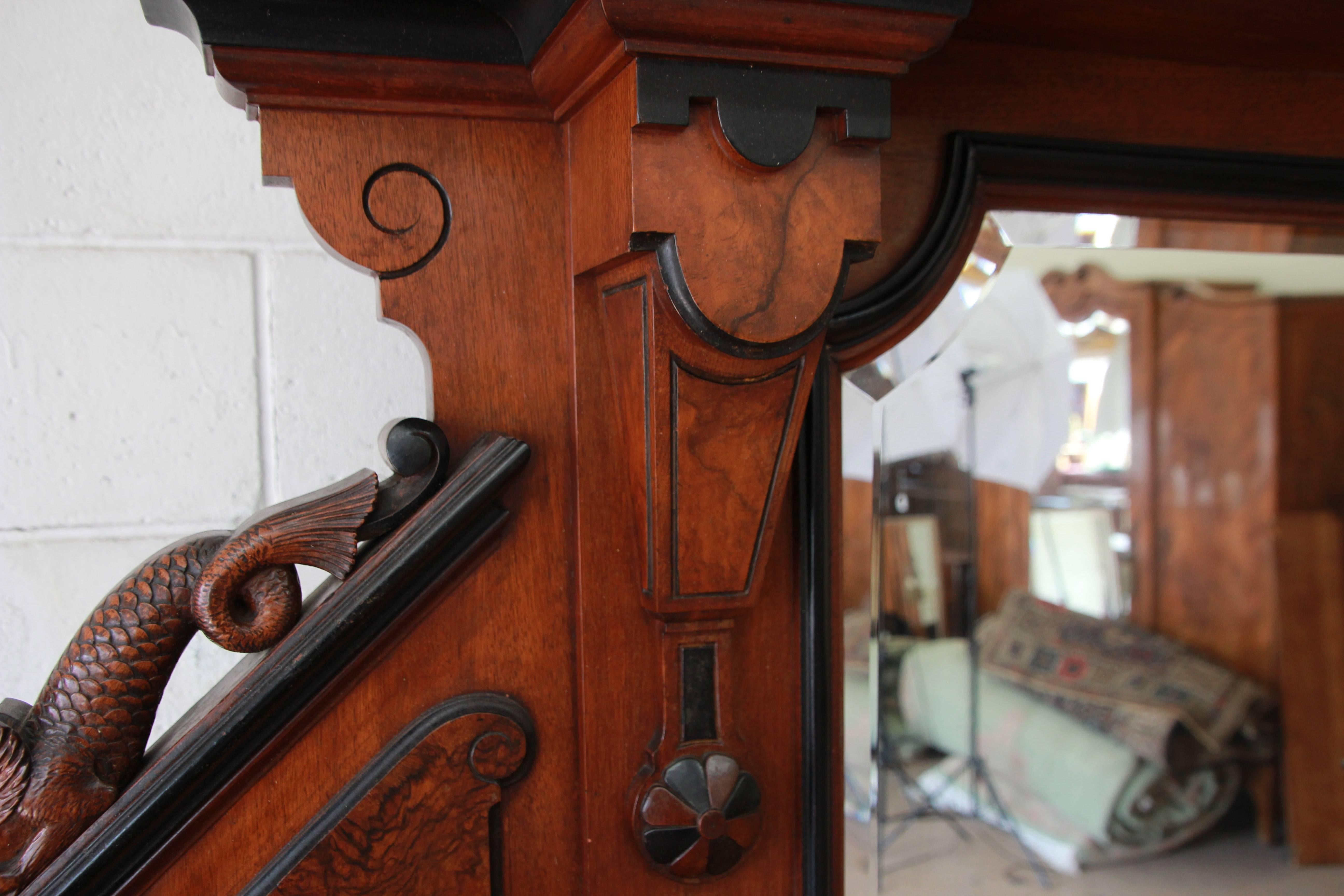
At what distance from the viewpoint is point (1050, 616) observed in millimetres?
2676

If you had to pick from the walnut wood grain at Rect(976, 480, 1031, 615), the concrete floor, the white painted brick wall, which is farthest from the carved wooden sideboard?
the walnut wood grain at Rect(976, 480, 1031, 615)

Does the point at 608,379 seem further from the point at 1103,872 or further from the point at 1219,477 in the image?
the point at 1219,477

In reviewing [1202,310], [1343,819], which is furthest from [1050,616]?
[1202,310]

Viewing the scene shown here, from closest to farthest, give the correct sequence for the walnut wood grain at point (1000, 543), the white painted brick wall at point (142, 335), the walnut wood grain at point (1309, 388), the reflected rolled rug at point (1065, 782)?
the white painted brick wall at point (142, 335) → the reflected rolled rug at point (1065, 782) → the walnut wood grain at point (1309, 388) → the walnut wood grain at point (1000, 543)

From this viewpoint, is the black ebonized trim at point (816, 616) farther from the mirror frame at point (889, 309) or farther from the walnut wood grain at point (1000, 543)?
the walnut wood grain at point (1000, 543)

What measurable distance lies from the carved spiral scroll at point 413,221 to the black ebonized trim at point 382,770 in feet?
0.73

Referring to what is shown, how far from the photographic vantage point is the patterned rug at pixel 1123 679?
86.5 inches

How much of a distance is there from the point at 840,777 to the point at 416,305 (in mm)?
365

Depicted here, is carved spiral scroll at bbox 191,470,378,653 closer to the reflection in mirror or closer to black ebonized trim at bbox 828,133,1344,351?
black ebonized trim at bbox 828,133,1344,351

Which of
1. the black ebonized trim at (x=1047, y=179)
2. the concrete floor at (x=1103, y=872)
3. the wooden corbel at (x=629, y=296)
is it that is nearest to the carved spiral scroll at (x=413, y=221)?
the wooden corbel at (x=629, y=296)

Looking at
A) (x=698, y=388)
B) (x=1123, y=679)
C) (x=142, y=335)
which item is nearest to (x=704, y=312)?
(x=698, y=388)

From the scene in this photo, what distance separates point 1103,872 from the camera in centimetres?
204

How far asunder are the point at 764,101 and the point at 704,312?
9 cm

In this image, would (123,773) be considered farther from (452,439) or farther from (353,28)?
(353,28)
